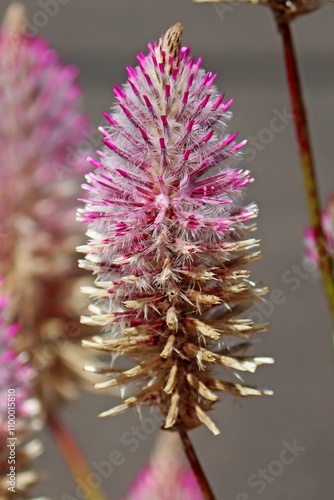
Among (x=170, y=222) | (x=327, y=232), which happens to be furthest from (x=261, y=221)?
(x=170, y=222)

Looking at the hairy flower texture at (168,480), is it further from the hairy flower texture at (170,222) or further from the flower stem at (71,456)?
the hairy flower texture at (170,222)

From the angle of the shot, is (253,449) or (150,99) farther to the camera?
(253,449)

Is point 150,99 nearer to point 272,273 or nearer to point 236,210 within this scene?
point 236,210

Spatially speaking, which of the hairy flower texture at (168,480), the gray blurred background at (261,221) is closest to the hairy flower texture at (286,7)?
the hairy flower texture at (168,480)

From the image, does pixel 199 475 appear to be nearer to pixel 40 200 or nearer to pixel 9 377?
pixel 9 377

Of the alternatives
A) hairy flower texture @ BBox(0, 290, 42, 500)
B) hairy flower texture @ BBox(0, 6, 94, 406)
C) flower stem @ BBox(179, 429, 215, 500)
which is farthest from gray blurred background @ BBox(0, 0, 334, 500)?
flower stem @ BBox(179, 429, 215, 500)

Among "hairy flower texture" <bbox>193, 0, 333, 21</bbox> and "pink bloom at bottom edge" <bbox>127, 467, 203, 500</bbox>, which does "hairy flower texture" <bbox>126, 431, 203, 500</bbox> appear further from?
"hairy flower texture" <bbox>193, 0, 333, 21</bbox>

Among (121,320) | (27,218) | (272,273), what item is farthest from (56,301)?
(272,273)
